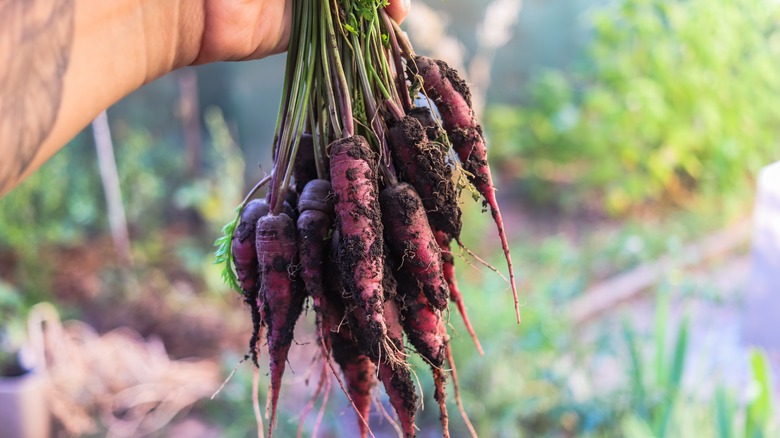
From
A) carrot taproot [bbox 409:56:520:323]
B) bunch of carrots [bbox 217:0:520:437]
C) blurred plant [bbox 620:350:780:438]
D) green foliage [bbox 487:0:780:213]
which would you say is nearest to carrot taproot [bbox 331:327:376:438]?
bunch of carrots [bbox 217:0:520:437]

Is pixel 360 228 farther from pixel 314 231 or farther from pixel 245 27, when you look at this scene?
pixel 245 27

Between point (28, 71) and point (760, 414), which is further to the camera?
point (760, 414)

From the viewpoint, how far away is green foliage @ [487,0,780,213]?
4.14m

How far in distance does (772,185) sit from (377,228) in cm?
253

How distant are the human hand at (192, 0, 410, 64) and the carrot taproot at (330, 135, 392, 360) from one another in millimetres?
244

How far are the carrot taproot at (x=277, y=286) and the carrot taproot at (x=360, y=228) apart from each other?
0.08 m

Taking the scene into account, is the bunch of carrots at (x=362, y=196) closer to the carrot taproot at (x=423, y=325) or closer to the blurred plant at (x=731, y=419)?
the carrot taproot at (x=423, y=325)

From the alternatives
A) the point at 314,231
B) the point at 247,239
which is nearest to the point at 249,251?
the point at 247,239

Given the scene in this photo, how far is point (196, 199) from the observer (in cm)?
361

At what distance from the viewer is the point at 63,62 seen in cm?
85

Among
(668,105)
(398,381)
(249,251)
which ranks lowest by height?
(398,381)

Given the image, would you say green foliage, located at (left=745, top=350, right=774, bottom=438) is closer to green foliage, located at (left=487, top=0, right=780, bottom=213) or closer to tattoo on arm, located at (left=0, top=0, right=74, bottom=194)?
tattoo on arm, located at (left=0, top=0, right=74, bottom=194)

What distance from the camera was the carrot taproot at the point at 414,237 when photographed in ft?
2.95

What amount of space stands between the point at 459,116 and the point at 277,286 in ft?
1.24
